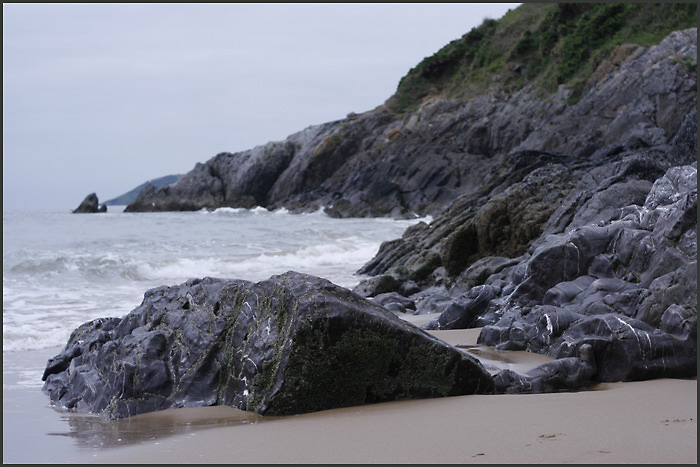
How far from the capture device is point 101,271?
16344 mm

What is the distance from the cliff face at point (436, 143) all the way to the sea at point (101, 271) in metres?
8.35

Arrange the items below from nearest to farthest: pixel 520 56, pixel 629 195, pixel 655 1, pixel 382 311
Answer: pixel 382 311 → pixel 629 195 → pixel 655 1 → pixel 520 56

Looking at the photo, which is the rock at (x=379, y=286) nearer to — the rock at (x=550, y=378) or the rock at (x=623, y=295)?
the rock at (x=623, y=295)

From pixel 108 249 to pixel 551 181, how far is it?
573 inches

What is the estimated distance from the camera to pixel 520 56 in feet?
153

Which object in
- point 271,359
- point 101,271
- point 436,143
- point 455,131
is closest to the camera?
point 271,359

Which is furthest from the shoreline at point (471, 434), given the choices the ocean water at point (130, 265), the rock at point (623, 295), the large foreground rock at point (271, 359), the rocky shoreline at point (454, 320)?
the ocean water at point (130, 265)

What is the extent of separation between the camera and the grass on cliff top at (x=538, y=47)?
35.5 meters

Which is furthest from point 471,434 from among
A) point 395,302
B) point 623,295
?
point 395,302

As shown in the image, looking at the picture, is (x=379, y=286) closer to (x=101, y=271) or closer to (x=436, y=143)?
(x=101, y=271)

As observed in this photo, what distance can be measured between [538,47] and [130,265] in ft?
117

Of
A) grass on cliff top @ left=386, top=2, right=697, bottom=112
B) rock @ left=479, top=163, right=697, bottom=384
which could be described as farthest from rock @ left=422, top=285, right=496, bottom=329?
grass on cliff top @ left=386, top=2, right=697, bottom=112

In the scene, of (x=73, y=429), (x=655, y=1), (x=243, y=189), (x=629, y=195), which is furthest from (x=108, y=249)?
(x=243, y=189)

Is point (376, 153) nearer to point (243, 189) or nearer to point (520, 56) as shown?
point (520, 56)
